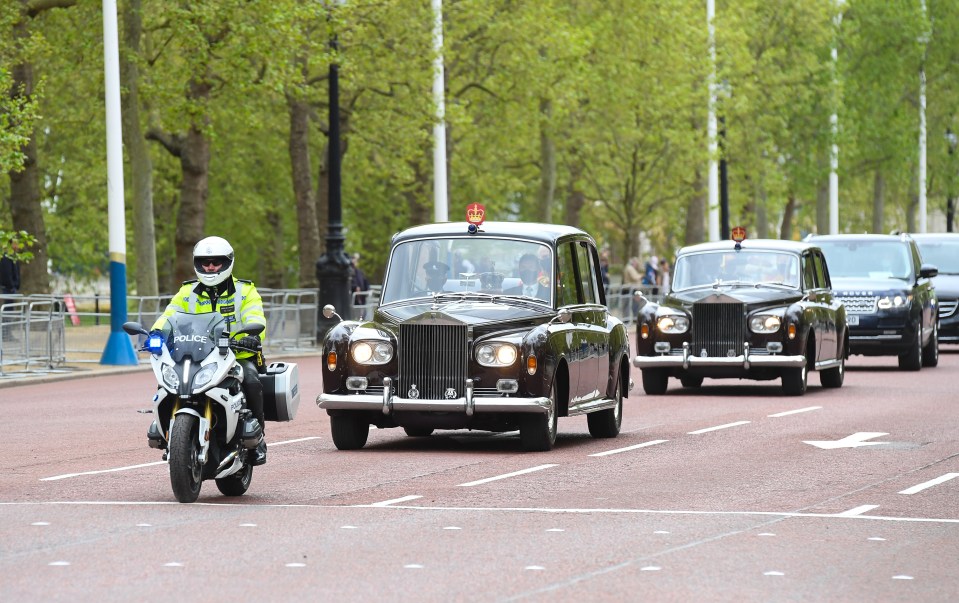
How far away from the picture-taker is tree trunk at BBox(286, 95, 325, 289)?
4478 centimetres

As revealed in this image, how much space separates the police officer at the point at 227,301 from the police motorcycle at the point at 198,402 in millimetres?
81

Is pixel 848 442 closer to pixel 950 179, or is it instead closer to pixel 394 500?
pixel 394 500

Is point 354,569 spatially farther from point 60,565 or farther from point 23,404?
point 23,404

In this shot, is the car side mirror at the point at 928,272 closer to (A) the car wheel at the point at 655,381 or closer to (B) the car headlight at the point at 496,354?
(A) the car wheel at the point at 655,381

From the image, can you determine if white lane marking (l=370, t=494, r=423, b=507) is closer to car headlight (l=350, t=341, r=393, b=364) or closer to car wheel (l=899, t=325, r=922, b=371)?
car headlight (l=350, t=341, r=393, b=364)

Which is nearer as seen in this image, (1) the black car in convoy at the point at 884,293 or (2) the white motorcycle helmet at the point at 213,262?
(2) the white motorcycle helmet at the point at 213,262

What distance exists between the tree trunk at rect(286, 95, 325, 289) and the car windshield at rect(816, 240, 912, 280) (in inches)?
687

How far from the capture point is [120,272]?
31031 mm

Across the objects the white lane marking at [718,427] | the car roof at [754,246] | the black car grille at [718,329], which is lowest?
the white lane marking at [718,427]

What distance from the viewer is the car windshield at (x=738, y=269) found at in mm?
24047

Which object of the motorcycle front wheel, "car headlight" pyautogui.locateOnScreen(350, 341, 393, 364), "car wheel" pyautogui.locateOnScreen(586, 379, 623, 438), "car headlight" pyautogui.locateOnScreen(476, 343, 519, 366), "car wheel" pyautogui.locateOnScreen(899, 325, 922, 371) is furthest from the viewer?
"car wheel" pyautogui.locateOnScreen(899, 325, 922, 371)

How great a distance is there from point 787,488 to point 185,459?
4.09 m

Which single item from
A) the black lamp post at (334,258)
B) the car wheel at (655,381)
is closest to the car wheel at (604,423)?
the car wheel at (655,381)

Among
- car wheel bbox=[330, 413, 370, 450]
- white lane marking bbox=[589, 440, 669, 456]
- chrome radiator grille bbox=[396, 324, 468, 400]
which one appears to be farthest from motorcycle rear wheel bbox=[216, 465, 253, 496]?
white lane marking bbox=[589, 440, 669, 456]
